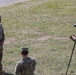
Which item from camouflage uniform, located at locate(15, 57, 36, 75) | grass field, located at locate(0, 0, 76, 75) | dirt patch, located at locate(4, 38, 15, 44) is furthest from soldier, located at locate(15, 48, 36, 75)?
dirt patch, located at locate(4, 38, 15, 44)

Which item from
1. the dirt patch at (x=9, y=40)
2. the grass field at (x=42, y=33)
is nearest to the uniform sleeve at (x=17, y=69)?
the grass field at (x=42, y=33)

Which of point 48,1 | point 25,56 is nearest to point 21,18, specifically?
point 48,1

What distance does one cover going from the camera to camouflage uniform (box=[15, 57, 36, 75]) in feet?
27.0

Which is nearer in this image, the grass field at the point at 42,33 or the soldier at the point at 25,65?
the soldier at the point at 25,65

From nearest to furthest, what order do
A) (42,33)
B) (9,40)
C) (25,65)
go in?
(25,65), (9,40), (42,33)

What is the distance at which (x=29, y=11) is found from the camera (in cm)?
2339

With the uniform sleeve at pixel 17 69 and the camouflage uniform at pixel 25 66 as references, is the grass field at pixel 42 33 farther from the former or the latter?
the uniform sleeve at pixel 17 69

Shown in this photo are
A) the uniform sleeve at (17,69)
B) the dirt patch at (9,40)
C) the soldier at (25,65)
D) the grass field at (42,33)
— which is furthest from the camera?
the dirt patch at (9,40)

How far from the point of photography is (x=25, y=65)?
8.29m

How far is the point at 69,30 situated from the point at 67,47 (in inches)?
124

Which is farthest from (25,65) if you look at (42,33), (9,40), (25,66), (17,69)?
(42,33)

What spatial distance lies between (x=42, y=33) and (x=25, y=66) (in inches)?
345

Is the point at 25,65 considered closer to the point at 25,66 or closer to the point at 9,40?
the point at 25,66

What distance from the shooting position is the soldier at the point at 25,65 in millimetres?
8156
